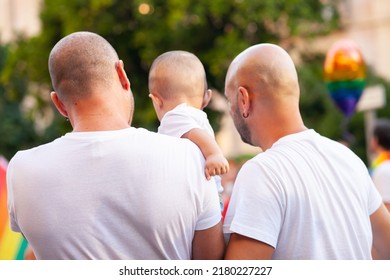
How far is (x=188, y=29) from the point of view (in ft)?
76.5

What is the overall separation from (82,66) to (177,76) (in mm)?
727

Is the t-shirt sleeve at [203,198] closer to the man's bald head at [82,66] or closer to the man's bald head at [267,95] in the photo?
the man's bald head at [267,95]

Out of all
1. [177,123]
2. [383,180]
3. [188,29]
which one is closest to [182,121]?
[177,123]

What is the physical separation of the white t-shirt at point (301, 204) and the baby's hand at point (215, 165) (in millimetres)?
87

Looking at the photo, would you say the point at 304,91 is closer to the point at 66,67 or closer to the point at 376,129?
the point at 376,129

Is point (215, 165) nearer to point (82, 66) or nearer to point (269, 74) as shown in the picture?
point (269, 74)

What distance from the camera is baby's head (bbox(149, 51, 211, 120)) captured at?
134 inches

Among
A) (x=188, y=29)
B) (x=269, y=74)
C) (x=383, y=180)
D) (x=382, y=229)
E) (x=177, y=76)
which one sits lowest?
(x=188, y=29)

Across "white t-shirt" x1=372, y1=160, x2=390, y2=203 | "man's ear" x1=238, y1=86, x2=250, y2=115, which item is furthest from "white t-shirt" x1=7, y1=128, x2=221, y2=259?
"white t-shirt" x1=372, y1=160, x2=390, y2=203

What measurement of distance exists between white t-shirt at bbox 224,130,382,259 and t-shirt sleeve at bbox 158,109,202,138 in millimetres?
549

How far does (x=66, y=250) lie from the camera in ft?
8.71

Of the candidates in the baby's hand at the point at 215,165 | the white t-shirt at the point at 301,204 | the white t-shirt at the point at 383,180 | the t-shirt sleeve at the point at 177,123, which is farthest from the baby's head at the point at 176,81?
the white t-shirt at the point at 383,180

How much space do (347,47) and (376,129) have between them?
7053 mm

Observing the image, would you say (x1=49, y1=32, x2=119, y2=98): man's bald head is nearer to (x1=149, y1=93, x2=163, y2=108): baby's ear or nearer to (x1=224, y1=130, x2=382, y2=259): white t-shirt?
(x1=224, y1=130, x2=382, y2=259): white t-shirt
